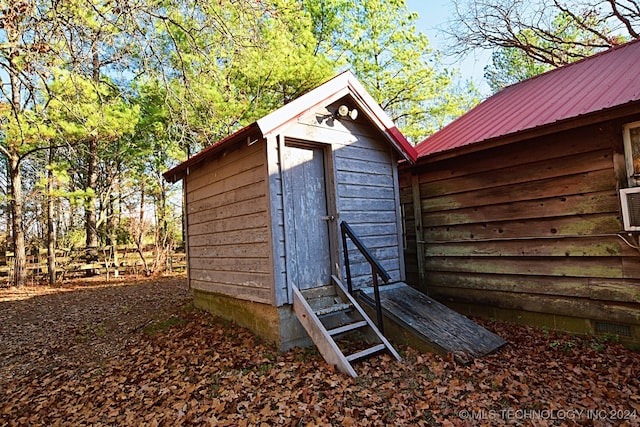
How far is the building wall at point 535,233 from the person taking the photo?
4.52 meters

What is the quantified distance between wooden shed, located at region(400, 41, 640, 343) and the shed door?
2131 millimetres

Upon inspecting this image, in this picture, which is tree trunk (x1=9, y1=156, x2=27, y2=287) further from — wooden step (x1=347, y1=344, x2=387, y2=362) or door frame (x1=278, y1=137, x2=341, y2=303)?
wooden step (x1=347, y1=344, x2=387, y2=362)

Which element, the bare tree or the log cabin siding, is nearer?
the log cabin siding

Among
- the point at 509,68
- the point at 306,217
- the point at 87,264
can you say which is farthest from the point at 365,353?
the point at 509,68

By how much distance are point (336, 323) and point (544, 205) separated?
11.0ft

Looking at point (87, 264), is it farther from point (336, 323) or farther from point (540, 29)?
point (540, 29)

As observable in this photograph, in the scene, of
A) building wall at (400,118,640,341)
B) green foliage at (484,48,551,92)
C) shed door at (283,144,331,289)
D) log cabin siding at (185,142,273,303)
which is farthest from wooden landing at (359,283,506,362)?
green foliage at (484,48,551,92)

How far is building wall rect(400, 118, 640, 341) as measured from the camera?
452cm

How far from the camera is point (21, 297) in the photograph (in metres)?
9.91

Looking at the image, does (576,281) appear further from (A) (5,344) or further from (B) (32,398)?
(A) (5,344)

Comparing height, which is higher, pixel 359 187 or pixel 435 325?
pixel 359 187

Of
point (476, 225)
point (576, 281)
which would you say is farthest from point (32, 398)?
point (576, 281)

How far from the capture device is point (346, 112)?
540cm

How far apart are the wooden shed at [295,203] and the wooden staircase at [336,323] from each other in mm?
167
